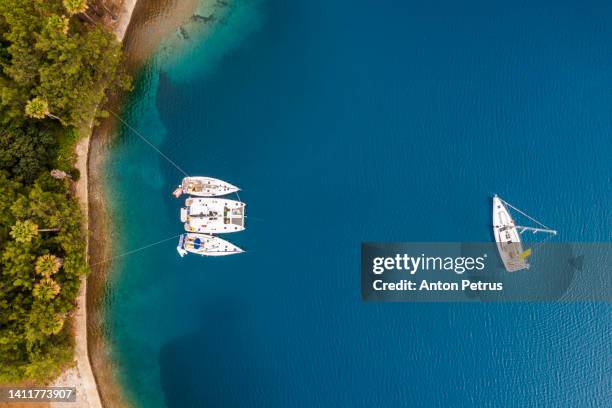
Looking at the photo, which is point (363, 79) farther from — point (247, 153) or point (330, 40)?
point (247, 153)

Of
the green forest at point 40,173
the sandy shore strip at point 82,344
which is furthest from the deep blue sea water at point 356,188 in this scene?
the green forest at point 40,173

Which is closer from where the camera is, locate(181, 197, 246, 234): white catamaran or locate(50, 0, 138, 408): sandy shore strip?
locate(50, 0, 138, 408): sandy shore strip

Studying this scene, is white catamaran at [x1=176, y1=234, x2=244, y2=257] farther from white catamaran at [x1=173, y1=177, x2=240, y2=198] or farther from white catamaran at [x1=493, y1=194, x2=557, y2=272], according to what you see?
white catamaran at [x1=493, y1=194, x2=557, y2=272]

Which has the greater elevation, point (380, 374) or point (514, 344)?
point (514, 344)

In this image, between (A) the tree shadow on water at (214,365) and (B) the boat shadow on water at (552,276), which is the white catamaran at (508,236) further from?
(A) the tree shadow on water at (214,365)

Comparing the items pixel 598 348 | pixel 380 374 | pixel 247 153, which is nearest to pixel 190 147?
pixel 247 153

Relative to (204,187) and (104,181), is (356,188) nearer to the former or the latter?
(204,187)

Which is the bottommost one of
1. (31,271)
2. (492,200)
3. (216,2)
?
(31,271)

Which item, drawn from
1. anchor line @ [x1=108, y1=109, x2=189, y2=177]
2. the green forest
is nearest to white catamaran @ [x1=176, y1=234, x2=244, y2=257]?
anchor line @ [x1=108, y1=109, x2=189, y2=177]
